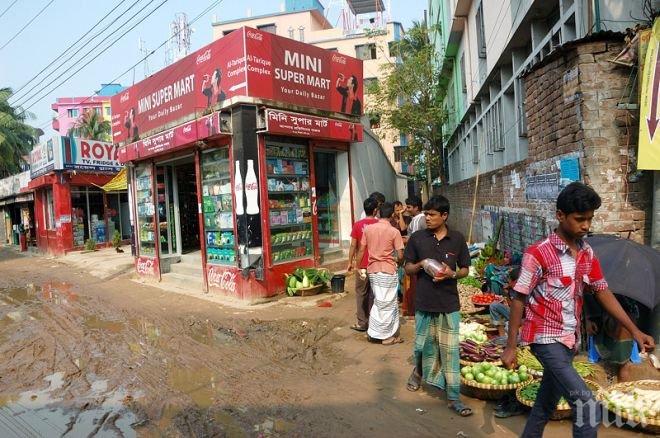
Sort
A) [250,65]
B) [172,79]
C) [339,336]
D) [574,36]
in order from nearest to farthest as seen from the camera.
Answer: [339,336]
[574,36]
[250,65]
[172,79]

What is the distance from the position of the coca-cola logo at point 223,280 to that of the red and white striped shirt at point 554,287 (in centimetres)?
745

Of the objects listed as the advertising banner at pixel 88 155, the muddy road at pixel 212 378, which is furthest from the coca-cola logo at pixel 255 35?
the advertising banner at pixel 88 155

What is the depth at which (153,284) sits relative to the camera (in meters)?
12.2

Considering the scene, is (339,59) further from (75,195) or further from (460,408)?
(75,195)

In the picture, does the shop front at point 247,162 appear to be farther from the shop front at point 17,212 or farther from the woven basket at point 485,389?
the shop front at point 17,212

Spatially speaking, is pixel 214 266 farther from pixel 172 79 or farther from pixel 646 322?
pixel 646 322

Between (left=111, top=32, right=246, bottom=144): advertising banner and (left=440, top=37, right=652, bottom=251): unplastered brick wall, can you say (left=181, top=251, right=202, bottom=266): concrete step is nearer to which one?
(left=111, top=32, right=246, bottom=144): advertising banner

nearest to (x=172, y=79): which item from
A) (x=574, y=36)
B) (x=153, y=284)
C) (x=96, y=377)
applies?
(x=153, y=284)

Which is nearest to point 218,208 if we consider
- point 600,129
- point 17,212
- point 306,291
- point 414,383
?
point 306,291

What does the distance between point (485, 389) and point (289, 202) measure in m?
6.74

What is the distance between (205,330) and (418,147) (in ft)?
55.4

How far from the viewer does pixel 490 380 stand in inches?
170

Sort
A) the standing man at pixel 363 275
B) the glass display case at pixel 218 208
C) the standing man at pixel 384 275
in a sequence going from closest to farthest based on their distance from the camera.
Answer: the standing man at pixel 384 275 < the standing man at pixel 363 275 < the glass display case at pixel 218 208

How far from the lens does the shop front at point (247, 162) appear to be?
9352 millimetres
